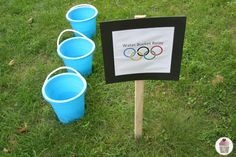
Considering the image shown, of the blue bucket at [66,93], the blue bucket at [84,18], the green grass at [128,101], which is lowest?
the green grass at [128,101]

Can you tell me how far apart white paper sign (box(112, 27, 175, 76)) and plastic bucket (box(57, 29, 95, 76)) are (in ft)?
2.93

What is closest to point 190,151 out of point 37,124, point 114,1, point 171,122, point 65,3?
point 171,122

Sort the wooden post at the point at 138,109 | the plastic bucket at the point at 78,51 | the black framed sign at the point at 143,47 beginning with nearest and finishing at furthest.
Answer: the black framed sign at the point at 143,47 → the wooden post at the point at 138,109 → the plastic bucket at the point at 78,51

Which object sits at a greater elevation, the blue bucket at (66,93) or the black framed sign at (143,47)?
the black framed sign at (143,47)

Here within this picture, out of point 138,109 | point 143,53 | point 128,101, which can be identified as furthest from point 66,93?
point 143,53

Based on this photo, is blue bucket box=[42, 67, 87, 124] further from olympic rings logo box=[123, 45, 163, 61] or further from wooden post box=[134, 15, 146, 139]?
olympic rings logo box=[123, 45, 163, 61]

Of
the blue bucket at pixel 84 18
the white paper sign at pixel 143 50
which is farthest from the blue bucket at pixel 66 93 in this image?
the blue bucket at pixel 84 18

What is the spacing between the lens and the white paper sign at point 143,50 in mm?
2109

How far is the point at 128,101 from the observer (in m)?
3.06

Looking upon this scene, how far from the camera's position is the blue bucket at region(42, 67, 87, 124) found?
269 cm

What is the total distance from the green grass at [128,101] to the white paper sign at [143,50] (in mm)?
686

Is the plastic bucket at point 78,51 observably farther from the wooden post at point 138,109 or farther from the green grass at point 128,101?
the wooden post at point 138,109

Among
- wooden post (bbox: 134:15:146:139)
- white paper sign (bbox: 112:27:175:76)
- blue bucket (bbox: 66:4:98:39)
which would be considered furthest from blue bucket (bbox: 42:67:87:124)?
blue bucket (bbox: 66:4:98:39)

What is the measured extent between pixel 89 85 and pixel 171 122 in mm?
868
